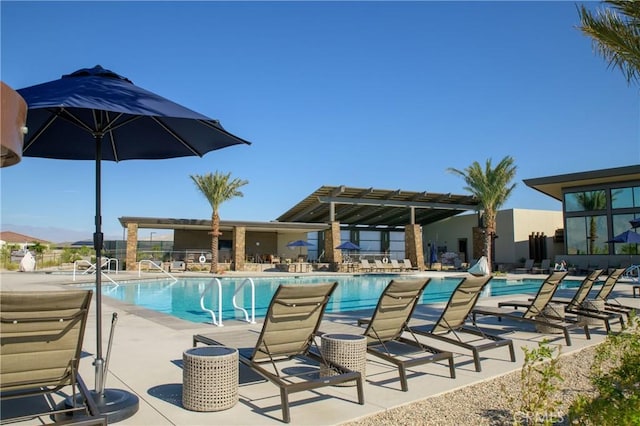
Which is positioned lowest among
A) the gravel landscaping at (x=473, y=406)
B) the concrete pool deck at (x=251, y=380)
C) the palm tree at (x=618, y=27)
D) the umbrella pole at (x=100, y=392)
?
the gravel landscaping at (x=473, y=406)

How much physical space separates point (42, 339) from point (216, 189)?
2349 cm

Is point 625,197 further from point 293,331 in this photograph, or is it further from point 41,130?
point 41,130

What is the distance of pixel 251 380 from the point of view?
4207 millimetres

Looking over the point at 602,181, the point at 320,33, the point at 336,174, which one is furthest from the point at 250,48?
the point at 602,181

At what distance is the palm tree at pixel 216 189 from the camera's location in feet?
84.1

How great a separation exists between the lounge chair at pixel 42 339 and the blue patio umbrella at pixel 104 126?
1.89 ft

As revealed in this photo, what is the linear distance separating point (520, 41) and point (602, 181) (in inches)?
724

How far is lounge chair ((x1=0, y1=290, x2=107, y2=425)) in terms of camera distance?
2600 mm

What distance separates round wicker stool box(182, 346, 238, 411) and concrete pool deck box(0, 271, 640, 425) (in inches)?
2.3

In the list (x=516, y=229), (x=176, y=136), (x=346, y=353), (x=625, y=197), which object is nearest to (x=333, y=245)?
(x=516, y=229)

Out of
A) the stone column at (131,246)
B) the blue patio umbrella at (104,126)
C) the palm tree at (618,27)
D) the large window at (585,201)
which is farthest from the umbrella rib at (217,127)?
the large window at (585,201)

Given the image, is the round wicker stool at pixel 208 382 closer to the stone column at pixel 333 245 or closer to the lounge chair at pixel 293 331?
the lounge chair at pixel 293 331

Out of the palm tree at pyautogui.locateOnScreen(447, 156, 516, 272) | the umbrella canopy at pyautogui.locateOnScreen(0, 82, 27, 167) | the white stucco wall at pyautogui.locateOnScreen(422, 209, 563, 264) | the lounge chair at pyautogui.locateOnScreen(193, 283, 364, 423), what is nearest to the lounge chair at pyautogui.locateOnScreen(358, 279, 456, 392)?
the lounge chair at pyautogui.locateOnScreen(193, 283, 364, 423)

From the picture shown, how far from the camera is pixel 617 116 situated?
482 inches
